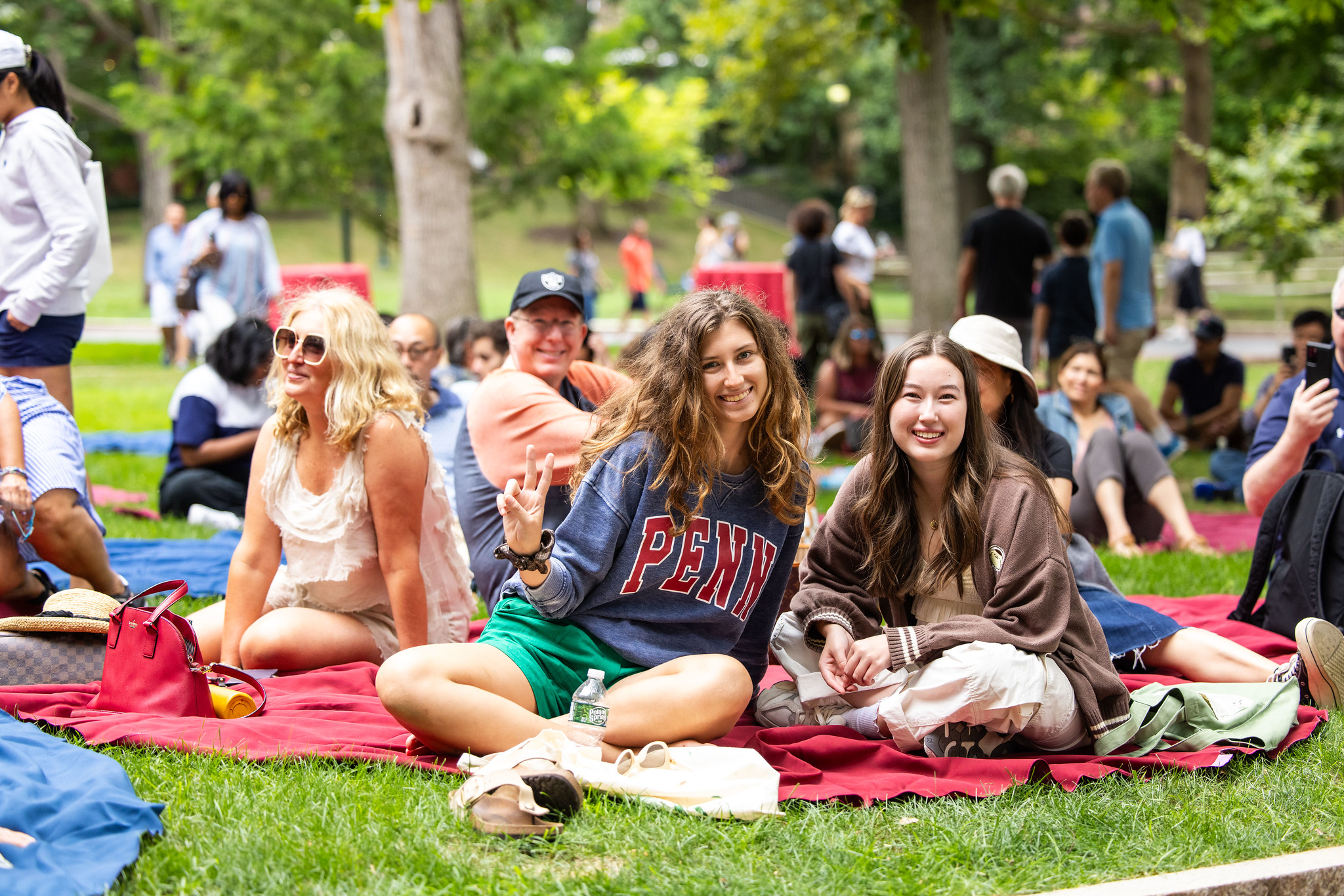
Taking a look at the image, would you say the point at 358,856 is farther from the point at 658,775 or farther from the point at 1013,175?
the point at 1013,175

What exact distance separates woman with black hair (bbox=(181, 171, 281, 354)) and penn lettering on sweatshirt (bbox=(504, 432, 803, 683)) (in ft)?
23.1

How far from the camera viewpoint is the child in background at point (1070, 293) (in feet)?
30.7

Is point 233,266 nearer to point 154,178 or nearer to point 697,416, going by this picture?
point 697,416

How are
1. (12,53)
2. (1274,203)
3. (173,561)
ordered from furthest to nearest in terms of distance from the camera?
(1274,203) → (173,561) → (12,53)

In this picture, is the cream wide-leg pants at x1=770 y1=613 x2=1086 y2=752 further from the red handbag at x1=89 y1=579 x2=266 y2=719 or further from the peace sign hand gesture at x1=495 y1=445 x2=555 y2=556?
the red handbag at x1=89 y1=579 x2=266 y2=719

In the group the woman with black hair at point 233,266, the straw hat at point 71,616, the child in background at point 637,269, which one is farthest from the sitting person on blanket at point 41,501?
the child in background at point 637,269

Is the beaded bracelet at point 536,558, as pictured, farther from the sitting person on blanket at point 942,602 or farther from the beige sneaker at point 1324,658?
the beige sneaker at point 1324,658

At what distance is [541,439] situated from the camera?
4.09 metres

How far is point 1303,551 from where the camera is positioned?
14.3 feet

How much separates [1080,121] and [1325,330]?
30550 mm

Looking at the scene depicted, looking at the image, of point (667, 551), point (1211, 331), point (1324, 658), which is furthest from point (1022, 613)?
point (1211, 331)

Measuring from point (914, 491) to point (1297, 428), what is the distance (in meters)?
1.67

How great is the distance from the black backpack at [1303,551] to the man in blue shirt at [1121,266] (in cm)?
444

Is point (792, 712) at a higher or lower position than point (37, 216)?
lower
